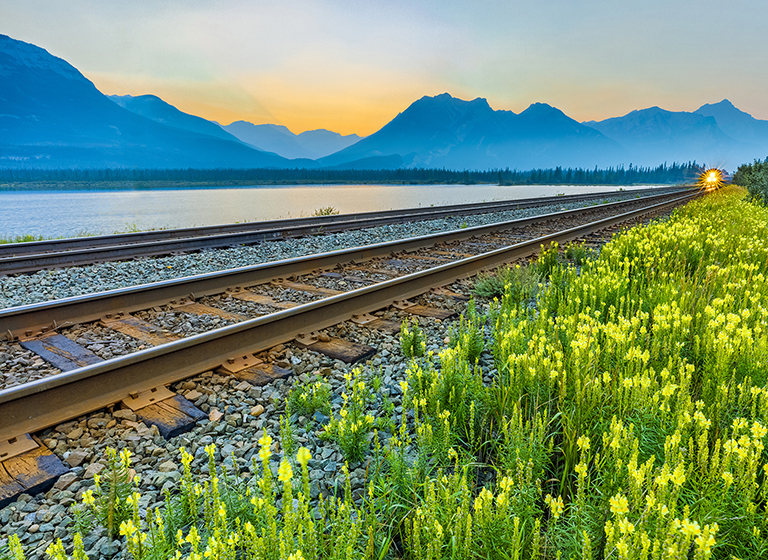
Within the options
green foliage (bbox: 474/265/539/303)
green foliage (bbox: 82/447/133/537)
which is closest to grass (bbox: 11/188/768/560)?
green foliage (bbox: 82/447/133/537)

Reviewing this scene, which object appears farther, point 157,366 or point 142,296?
point 142,296

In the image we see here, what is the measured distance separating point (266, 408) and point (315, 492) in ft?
3.68

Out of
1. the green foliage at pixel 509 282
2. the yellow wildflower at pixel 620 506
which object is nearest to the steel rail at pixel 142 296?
the green foliage at pixel 509 282

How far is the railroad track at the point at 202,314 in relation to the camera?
328 centimetres

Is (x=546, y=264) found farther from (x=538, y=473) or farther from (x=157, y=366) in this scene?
(x=157, y=366)

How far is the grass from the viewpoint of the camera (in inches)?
62.5

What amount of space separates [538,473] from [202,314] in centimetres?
464

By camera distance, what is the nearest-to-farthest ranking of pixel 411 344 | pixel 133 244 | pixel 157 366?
1. pixel 157 366
2. pixel 411 344
3. pixel 133 244

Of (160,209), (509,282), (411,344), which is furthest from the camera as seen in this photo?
(160,209)

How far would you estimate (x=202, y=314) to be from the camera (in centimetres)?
559

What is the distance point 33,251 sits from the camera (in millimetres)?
9828

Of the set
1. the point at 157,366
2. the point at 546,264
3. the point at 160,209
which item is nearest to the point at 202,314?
the point at 157,366

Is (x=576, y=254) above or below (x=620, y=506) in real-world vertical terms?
below

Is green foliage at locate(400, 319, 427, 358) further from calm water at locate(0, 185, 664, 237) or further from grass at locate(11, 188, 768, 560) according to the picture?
calm water at locate(0, 185, 664, 237)
